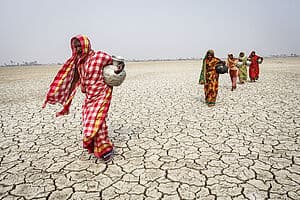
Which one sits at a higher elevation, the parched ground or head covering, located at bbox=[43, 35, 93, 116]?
head covering, located at bbox=[43, 35, 93, 116]

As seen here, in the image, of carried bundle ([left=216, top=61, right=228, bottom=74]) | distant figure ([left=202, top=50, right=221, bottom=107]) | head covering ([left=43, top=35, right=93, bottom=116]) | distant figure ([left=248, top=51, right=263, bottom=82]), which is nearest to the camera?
head covering ([left=43, top=35, right=93, bottom=116])

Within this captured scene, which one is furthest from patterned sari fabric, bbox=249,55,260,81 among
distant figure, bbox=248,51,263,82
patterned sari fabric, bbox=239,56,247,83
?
patterned sari fabric, bbox=239,56,247,83

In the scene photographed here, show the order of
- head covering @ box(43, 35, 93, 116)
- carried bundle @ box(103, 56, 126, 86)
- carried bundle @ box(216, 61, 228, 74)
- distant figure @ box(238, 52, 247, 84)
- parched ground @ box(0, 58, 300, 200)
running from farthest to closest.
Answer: distant figure @ box(238, 52, 247, 84) → carried bundle @ box(216, 61, 228, 74) → head covering @ box(43, 35, 93, 116) → carried bundle @ box(103, 56, 126, 86) → parched ground @ box(0, 58, 300, 200)

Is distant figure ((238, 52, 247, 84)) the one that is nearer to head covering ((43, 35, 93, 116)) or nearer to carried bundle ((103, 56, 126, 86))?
carried bundle ((103, 56, 126, 86))

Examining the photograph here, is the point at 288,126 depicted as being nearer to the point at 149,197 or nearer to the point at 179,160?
the point at 179,160

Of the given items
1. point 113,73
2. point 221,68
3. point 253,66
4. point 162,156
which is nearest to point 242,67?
point 253,66

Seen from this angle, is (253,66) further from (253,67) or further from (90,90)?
(90,90)

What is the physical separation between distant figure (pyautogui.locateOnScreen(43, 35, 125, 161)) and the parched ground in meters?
0.35

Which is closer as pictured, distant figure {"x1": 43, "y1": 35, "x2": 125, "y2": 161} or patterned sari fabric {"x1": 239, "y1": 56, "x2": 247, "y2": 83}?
distant figure {"x1": 43, "y1": 35, "x2": 125, "y2": 161}

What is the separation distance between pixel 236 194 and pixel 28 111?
5.52 m

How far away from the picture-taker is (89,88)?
110 inches

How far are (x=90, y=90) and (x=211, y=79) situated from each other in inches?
147

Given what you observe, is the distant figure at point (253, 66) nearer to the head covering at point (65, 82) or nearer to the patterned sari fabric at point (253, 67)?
the patterned sari fabric at point (253, 67)

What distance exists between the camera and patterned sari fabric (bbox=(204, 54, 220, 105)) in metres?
5.74
